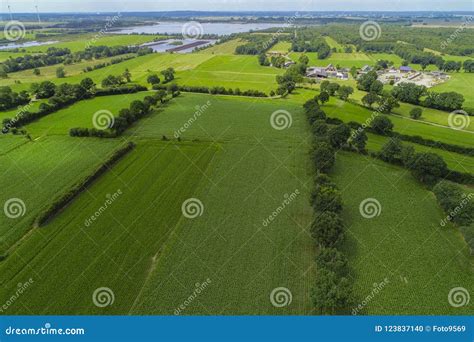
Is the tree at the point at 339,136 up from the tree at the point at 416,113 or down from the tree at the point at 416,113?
up

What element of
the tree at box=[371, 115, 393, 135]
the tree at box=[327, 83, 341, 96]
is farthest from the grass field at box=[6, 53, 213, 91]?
the tree at box=[371, 115, 393, 135]

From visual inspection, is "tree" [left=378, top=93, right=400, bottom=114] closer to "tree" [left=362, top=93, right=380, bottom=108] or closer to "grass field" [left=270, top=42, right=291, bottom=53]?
"tree" [left=362, top=93, right=380, bottom=108]

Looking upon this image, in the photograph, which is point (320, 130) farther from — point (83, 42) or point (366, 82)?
point (83, 42)

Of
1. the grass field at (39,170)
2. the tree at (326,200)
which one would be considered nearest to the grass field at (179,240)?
the tree at (326,200)

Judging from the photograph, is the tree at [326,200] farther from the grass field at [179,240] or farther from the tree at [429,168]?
the tree at [429,168]

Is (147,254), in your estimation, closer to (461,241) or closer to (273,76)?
(461,241)
